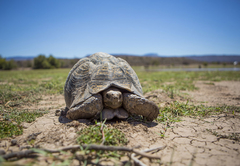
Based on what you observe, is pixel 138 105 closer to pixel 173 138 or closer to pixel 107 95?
pixel 107 95

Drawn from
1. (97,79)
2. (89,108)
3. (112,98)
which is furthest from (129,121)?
(97,79)

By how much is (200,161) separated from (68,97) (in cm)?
281

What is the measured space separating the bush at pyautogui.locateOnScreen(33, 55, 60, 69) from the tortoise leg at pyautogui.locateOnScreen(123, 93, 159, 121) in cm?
5172

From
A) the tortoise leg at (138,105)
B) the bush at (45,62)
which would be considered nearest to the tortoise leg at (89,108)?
the tortoise leg at (138,105)

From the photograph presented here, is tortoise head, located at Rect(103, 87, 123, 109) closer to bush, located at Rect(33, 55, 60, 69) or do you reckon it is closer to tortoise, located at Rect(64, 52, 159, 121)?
tortoise, located at Rect(64, 52, 159, 121)

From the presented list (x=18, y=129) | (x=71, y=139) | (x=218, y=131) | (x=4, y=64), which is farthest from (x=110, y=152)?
(x=4, y=64)

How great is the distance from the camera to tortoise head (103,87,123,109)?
271 cm

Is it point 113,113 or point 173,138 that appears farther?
point 113,113

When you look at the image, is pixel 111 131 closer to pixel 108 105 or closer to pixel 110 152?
pixel 110 152

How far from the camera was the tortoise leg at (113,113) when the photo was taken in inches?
112

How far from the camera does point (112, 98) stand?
8.86ft

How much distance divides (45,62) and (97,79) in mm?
52407

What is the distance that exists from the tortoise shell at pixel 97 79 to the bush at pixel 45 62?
50.8 meters

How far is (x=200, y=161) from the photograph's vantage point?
1927 millimetres
